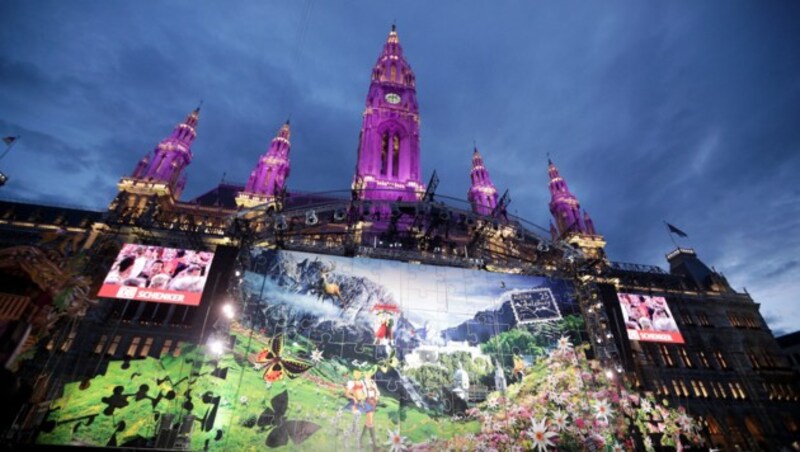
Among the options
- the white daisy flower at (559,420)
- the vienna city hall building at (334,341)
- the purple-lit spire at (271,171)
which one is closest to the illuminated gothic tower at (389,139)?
the purple-lit spire at (271,171)

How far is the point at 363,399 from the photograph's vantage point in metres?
11.6

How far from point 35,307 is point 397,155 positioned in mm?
28172

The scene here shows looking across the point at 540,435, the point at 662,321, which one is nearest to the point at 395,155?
the point at 662,321

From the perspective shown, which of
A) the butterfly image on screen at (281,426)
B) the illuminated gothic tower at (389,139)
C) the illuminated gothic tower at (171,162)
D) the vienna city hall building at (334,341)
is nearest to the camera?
the butterfly image on screen at (281,426)

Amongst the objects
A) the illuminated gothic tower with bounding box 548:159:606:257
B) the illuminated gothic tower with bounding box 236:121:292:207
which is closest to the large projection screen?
the illuminated gothic tower with bounding box 236:121:292:207

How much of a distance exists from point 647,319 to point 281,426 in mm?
20291

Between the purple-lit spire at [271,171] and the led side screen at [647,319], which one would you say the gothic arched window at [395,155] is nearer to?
the purple-lit spire at [271,171]

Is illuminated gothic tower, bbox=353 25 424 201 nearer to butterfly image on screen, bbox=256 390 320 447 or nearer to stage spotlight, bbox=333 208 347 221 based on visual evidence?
stage spotlight, bbox=333 208 347 221

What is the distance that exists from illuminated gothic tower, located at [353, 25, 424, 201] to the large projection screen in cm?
1380

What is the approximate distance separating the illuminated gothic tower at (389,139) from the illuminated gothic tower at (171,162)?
573 inches

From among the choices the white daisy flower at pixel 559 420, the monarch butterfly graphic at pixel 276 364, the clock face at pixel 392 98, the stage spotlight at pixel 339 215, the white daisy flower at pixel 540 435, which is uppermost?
the clock face at pixel 392 98

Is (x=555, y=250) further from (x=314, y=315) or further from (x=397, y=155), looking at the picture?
(x=397, y=155)

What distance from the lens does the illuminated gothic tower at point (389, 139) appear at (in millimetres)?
29936

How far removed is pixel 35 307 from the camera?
823cm
